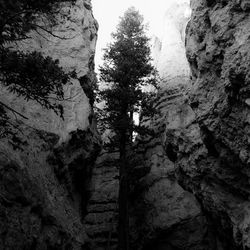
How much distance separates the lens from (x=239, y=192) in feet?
36.3

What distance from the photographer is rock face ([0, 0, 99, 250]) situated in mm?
12328

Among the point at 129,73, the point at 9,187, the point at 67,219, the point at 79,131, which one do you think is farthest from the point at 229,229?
the point at 129,73

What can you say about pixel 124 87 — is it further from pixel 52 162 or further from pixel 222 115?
pixel 222 115

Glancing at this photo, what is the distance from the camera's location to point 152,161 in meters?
22.7

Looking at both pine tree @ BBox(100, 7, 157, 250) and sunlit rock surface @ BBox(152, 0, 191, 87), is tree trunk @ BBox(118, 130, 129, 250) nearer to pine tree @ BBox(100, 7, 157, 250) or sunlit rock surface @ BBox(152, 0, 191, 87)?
pine tree @ BBox(100, 7, 157, 250)

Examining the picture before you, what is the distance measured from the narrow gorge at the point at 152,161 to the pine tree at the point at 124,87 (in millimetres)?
1677

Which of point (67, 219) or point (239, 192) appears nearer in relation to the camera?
point (239, 192)

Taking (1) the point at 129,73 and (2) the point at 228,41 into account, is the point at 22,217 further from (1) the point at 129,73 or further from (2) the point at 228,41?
(1) the point at 129,73

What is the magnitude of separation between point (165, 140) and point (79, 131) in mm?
5418

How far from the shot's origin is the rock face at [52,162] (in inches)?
485

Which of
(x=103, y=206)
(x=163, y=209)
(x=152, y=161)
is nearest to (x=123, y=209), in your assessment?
(x=163, y=209)

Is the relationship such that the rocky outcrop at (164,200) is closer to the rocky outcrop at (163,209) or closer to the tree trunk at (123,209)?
the rocky outcrop at (163,209)

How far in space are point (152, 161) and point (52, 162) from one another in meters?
8.24

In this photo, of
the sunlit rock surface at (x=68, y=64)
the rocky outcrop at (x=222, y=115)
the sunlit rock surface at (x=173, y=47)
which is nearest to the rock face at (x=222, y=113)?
the rocky outcrop at (x=222, y=115)
